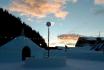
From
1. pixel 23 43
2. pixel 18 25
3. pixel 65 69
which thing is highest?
pixel 18 25

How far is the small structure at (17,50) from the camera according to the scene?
33.6 meters

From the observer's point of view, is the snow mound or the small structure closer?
the snow mound

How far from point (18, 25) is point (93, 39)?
103ft

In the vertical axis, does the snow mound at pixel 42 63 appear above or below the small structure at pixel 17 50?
below

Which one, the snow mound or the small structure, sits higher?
the small structure

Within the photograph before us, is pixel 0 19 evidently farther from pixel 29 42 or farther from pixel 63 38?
pixel 63 38

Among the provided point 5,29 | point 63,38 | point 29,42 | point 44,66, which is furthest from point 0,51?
point 63,38

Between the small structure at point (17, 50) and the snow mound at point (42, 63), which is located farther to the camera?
the small structure at point (17, 50)

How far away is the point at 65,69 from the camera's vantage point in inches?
939

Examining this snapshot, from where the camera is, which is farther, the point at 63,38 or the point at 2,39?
the point at 63,38

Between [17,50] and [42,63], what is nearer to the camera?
[42,63]

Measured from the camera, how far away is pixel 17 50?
113 feet

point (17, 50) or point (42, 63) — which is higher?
point (17, 50)

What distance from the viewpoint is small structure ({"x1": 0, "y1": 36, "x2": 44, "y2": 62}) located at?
33625 mm
